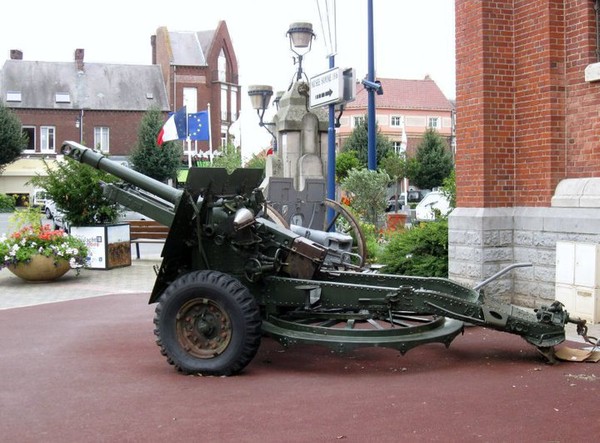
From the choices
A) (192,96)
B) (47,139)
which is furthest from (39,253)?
(192,96)

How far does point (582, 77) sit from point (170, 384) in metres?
6.20

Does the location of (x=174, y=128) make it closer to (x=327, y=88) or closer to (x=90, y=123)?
(x=327, y=88)

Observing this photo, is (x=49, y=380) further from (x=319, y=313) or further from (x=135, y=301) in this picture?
(x=135, y=301)

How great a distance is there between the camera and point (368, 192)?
17.1 meters

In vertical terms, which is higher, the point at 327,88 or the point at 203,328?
the point at 327,88

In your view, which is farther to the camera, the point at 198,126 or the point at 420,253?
the point at 198,126

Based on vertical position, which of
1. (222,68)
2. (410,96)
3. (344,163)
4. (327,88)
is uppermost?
(222,68)

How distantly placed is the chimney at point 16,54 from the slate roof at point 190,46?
11.5 m

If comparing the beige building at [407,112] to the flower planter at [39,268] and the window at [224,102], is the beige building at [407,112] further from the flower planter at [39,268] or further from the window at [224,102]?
the flower planter at [39,268]

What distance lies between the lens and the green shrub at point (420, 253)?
Result: 1059cm

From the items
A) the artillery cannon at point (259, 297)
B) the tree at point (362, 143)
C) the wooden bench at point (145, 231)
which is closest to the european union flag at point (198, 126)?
the wooden bench at point (145, 231)

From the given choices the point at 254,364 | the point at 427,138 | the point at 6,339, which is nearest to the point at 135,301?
the point at 6,339

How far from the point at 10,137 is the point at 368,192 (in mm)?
40191

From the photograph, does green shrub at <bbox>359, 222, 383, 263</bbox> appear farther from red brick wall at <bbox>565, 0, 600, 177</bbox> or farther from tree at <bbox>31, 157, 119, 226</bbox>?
tree at <bbox>31, 157, 119, 226</bbox>
